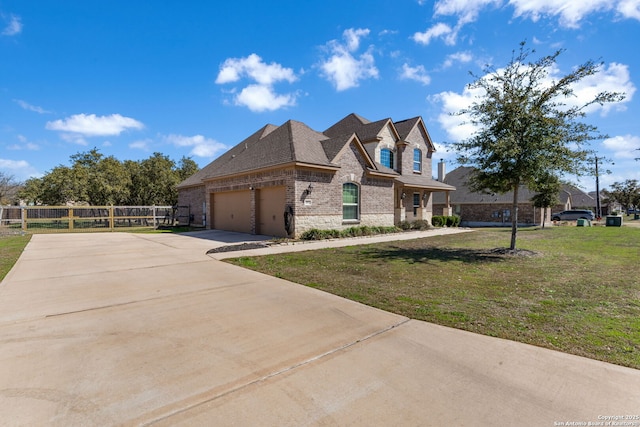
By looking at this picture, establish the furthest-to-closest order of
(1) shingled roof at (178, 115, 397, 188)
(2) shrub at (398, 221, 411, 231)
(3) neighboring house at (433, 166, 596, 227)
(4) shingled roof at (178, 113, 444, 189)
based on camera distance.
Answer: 1. (3) neighboring house at (433, 166, 596, 227)
2. (2) shrub at (398, 221, 411, 231)
3. (4) shingled roof at (178, 113, 444, 189)
4. (1) shingled roof at (178, 115, 397, 188)

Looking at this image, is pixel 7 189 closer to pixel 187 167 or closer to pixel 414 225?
pixel 187 167

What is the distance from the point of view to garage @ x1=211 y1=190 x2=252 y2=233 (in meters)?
17.8

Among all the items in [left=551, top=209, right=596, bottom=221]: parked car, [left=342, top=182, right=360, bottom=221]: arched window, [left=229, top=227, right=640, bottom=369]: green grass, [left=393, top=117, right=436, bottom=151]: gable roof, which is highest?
[left=393, top=117, right=436, bottom=151]: gable roof

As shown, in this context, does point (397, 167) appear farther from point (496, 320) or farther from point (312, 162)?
point (496, 320)

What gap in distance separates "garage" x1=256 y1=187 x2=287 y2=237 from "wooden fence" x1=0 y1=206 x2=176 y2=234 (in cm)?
1190

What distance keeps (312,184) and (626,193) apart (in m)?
68.8

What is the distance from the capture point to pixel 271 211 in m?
16.2

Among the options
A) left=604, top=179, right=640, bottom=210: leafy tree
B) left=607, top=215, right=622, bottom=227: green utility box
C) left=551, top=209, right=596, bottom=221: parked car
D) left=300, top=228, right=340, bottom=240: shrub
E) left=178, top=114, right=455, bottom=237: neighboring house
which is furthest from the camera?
left=604, top=179, right=640, bottom=210: leafy tree

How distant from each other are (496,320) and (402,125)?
23.0 m

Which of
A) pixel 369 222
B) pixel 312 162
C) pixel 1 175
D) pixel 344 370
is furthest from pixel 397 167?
pixel 1 175

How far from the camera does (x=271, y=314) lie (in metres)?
5.00

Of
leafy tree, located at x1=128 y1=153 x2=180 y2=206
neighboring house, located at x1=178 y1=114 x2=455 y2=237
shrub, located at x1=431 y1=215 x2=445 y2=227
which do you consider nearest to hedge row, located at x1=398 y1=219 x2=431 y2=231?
neighboring house, located at x1=178 y1=114 x2=455 y2=237

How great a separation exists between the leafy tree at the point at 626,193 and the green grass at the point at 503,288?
6125cm

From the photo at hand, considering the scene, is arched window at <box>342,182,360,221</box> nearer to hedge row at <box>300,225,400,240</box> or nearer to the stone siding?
hedge row at <box>300,225,400,240</box>
